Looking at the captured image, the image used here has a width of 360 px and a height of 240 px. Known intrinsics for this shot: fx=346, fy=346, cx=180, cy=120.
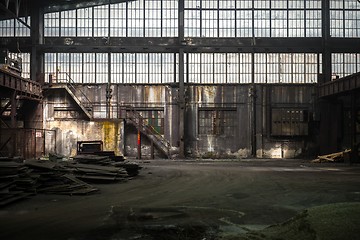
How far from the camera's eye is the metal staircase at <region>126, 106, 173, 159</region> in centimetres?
2841

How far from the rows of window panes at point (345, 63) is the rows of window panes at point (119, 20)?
550 inches

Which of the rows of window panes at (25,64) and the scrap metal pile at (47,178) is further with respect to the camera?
the rows of window panes at (25,64)

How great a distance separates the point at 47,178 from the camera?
10805mm

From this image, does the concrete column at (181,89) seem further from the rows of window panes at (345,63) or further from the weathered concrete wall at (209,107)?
the rows of window panes at (345,63)

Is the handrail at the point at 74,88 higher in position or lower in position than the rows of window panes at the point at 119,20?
lower

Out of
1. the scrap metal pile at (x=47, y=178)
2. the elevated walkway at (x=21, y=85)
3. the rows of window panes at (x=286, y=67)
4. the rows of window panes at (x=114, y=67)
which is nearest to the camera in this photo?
the scrap metal pile at (x=47, y=178)

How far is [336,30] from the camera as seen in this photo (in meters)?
30.1

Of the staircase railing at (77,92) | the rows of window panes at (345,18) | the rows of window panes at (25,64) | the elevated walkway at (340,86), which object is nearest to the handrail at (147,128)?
the staircase railing at (77,92)

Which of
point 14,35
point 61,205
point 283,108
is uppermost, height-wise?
point 14,35

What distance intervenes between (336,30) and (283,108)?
8356 mm

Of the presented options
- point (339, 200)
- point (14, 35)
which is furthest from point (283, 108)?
point (14, 35)

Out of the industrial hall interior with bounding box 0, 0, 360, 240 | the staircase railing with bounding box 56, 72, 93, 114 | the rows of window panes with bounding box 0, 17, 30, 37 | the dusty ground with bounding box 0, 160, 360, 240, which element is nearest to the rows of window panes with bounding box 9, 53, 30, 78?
the industrial hall interior with bounding box 0, 0, 360, 240

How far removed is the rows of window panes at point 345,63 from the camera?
97.8 feet

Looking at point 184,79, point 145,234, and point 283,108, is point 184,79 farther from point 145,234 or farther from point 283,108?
point 145,234
